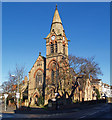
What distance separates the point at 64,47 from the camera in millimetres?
46344

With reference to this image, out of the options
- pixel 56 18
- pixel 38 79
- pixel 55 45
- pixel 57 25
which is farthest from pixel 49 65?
pixel 56 18

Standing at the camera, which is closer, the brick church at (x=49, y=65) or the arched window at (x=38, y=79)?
the brick church at (x=49, y=65)

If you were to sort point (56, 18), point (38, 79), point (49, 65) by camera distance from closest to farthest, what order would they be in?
point (49, 65), point (38, 79), point (56, 18)

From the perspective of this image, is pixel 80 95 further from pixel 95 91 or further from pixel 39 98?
pixel 95 91

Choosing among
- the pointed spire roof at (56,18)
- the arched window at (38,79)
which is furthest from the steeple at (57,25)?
the arched window at (38,79)

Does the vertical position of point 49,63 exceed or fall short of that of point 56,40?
it falls short

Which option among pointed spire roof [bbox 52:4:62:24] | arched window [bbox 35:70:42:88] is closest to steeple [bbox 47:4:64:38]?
pointed spire roof [bbox 52:4:62:24]

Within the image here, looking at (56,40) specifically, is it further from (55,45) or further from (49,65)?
(49,65)

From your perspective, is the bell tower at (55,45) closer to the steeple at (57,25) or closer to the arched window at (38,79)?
the steeple at (57,25)

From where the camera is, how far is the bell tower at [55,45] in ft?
140

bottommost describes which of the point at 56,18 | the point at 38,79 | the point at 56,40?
the point at 38,79

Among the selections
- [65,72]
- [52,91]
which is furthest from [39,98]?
[65,72]

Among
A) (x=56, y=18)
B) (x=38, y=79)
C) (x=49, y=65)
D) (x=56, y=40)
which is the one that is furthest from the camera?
(x=56, y=18)

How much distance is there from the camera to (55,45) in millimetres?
44875
